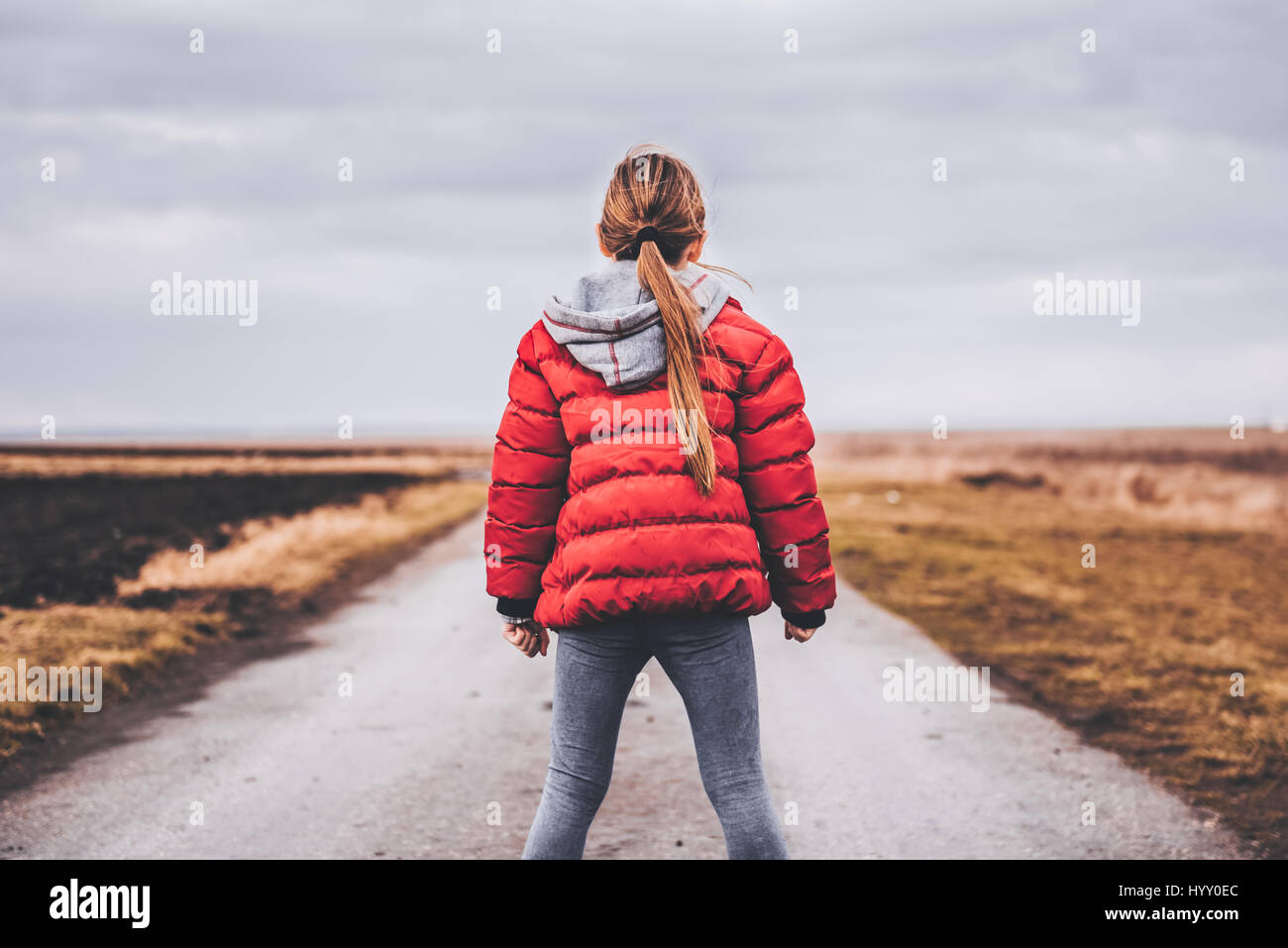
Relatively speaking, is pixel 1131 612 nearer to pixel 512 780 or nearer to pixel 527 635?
pixel 512 780

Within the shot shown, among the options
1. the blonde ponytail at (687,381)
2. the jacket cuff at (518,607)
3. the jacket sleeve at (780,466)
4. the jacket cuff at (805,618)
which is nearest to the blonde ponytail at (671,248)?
the blonde ponytail at (687,381)

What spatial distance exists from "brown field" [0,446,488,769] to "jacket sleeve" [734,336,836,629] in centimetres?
554

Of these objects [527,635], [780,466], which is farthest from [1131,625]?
[527,635]

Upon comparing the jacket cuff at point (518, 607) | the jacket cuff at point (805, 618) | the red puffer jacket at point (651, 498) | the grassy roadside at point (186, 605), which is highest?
the red puffer jacket at point (651, 498)

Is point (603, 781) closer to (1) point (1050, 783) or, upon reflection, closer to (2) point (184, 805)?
(2) point (184, 805)

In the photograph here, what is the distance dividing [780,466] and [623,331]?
0.55 metres

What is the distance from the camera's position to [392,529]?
2217cm

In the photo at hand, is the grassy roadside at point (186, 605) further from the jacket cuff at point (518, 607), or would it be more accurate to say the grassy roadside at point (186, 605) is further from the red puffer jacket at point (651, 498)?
the red puffer jacket at point (651, 498)

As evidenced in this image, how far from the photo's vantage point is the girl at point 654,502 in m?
2.69

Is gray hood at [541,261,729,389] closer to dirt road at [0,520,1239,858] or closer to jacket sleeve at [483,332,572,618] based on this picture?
jacket sleeve at [483,332,572,618]

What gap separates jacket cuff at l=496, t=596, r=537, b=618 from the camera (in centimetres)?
293

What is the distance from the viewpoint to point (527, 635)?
3012 millimetres
